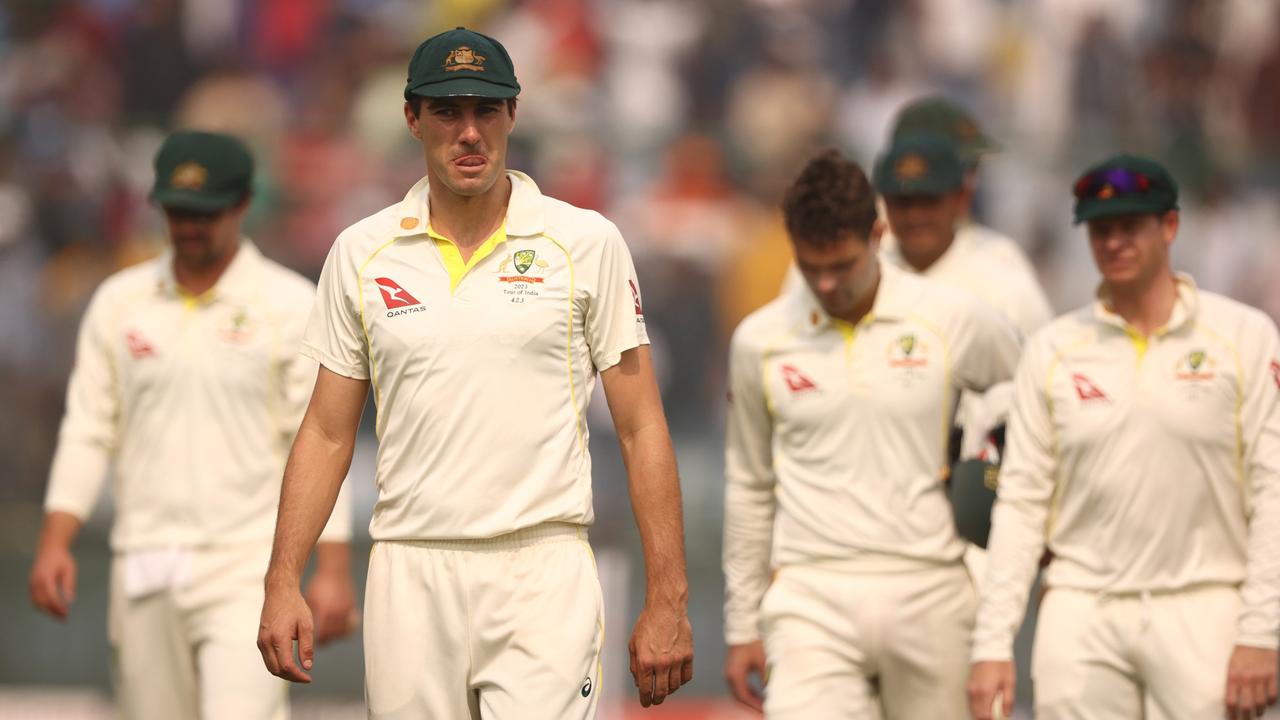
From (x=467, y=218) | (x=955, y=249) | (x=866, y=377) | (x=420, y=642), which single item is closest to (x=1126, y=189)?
(x=866, y=377)

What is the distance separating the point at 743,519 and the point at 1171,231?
65.0 inches

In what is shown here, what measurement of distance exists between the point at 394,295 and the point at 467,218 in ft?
0.87

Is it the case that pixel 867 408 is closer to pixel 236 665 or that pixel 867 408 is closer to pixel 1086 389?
pixel 1086 389

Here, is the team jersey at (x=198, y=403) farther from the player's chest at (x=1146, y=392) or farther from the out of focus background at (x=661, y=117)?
the out of focus background at (x=661, y=117)

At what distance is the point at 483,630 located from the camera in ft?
15.6

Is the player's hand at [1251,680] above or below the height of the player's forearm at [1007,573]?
below

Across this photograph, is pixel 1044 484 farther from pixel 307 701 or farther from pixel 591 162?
pixel 591 162

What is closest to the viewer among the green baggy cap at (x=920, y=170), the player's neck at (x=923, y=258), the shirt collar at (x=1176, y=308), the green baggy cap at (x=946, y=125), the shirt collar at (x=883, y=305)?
the shirt collar at (x=1176, y=308)

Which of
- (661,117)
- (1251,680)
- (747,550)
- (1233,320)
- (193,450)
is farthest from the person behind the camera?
(661,117)

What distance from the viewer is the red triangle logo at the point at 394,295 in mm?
4852

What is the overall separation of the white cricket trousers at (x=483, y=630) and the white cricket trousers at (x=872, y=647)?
1.50m

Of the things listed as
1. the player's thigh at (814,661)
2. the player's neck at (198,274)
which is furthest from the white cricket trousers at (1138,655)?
the player's neck at (198,274)

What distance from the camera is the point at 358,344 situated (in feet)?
16.2

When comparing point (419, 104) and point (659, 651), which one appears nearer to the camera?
point (659, 651)
